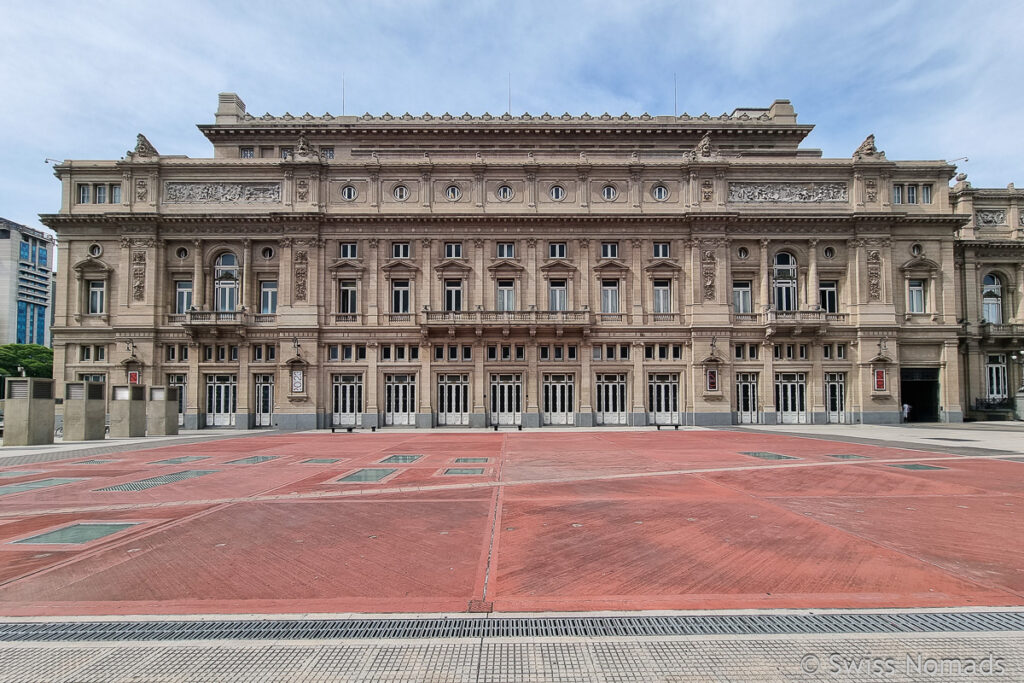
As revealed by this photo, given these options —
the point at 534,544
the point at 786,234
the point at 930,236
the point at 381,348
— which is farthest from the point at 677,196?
the point at 534,544

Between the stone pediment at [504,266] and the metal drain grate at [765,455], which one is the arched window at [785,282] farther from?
the metal drain grate at [765,455]

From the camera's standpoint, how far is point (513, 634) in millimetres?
5969

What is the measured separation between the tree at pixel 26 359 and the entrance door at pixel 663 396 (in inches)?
3476

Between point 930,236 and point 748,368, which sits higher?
point 930,236

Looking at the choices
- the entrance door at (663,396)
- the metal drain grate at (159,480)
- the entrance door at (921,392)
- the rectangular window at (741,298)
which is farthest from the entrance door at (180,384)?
the entrance door at (921,392)

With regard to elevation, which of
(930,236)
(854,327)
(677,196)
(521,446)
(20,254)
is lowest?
(521,446)

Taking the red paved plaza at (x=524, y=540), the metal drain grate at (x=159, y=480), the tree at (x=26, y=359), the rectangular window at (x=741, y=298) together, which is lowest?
the metal drain grate at (x=159, y=480)

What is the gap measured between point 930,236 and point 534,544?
47462mm

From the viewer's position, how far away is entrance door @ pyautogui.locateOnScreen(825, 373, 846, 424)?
4166 centimetres

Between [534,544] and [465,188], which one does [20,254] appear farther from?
[534,544]

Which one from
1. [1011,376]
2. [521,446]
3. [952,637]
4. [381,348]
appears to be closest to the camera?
[952,637]

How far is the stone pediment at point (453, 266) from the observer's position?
41312 mm

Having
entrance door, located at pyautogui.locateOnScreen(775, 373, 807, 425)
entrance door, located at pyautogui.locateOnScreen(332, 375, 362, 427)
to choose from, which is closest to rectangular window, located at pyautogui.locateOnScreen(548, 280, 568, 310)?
entrance door, located at pyautogui.locateOnScreen(332, 375, 362, 427)

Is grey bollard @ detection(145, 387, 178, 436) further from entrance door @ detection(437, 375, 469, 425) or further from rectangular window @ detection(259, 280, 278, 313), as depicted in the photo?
entrance door @ detection(437, 375, 469, 425)
